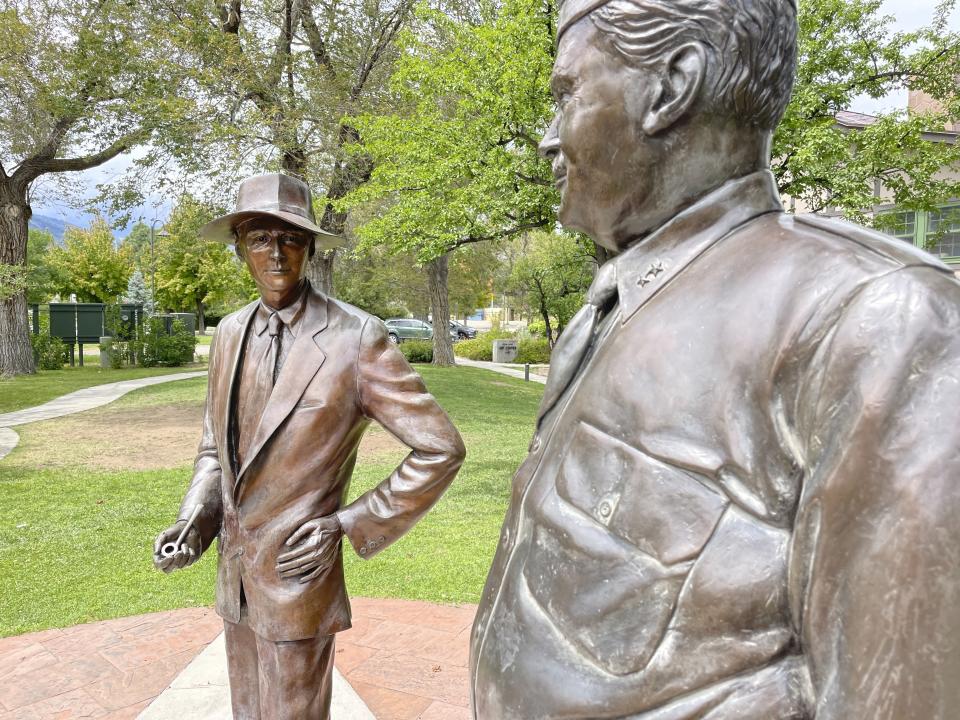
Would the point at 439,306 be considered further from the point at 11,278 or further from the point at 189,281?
the point at 189,281

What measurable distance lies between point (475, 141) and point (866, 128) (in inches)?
176

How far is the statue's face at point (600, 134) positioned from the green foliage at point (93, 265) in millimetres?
48550

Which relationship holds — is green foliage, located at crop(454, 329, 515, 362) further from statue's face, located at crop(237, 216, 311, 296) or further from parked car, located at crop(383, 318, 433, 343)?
statue's face, located at crop(237, 216, 311, 296)

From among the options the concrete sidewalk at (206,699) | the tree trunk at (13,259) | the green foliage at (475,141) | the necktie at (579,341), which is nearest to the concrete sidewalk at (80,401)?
the tree trunk at (13,259)

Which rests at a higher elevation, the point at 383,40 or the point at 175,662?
the point at 383,40

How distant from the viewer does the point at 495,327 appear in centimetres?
3406

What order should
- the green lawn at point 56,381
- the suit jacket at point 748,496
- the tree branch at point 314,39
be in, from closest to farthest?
the suit jacket at point 748,496 < the tree branch at point 314,39 < the green lawn at point 56,381

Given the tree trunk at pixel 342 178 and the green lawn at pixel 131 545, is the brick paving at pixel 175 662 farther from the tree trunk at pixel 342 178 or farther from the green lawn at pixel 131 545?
the tree trunk at pixel 342 178

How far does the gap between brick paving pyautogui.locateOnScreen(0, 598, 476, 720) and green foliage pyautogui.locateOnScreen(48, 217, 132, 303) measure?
145 feet

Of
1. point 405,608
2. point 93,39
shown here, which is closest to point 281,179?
point 405,608

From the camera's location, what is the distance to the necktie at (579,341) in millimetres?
1167

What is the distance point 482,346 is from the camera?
1255 inches

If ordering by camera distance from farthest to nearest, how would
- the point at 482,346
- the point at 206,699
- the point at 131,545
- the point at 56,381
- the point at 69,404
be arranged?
the point at 482,346 < the point at 56,381 < the point at 69,404 < the point at 131,545 < the point at 206,699

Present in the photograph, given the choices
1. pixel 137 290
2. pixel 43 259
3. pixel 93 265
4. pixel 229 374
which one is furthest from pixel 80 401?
pixel 137 290
